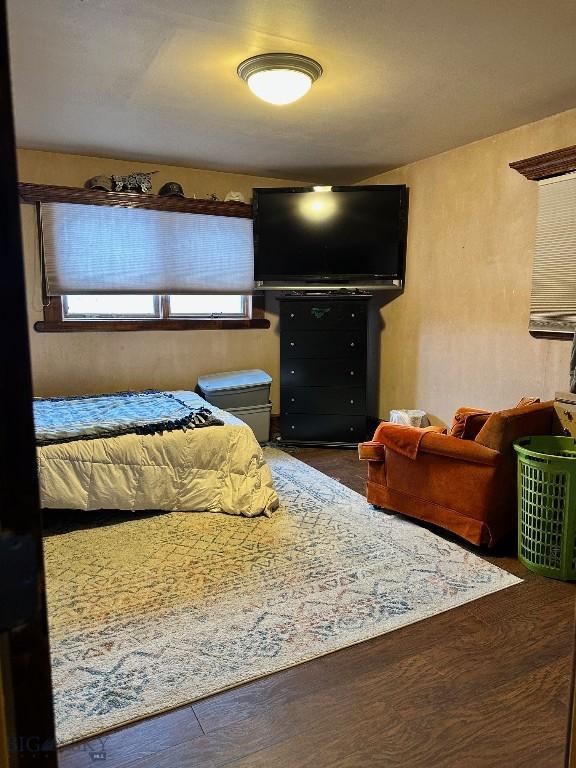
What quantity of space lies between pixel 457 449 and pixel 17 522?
247 centimetres

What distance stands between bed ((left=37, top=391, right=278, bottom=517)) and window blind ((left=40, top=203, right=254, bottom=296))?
5.73 feet

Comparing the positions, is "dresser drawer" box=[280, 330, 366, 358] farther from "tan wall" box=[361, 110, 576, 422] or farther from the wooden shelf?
the wooden shelf

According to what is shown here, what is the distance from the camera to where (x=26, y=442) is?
53cm

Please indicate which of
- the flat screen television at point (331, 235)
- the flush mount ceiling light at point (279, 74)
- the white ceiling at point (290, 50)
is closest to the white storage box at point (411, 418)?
the flat screen television at point (331, 235)

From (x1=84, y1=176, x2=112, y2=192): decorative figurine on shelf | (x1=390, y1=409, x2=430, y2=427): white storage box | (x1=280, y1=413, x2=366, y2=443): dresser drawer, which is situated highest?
(x1=84, y1=176, x2=112, y2=192): decorative figurine on shelf

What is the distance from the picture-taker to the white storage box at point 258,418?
4.57m

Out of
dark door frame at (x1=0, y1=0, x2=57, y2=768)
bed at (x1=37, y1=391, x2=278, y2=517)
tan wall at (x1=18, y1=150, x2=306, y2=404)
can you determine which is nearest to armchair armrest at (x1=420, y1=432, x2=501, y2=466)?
bed at (x1=37, y1=391, x2=278, y2=517)

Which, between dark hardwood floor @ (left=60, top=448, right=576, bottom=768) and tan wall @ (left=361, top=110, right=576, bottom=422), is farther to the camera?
tan wall @ (left=361, top=110, right=576, bottom=422)

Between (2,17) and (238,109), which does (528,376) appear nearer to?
(238,109)

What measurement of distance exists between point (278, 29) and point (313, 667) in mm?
2563

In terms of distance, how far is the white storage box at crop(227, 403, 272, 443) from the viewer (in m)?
4.57

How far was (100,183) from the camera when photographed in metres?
4.11

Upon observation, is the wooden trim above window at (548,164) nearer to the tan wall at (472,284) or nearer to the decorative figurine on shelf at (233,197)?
the tan wall at (472,284)

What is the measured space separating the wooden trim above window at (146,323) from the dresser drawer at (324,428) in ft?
3.32
